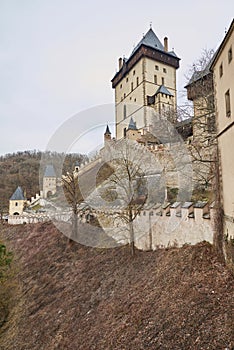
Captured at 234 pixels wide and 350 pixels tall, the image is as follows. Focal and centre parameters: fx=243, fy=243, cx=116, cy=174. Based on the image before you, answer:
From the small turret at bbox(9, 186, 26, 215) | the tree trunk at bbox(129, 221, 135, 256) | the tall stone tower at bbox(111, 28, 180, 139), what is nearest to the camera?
the tree trunk at bbox(129, 221, 135, 256)

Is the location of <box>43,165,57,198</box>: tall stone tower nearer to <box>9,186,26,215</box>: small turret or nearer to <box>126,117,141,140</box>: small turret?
<box>9,186,26,215</box>: small turret

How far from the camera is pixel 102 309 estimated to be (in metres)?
7.67

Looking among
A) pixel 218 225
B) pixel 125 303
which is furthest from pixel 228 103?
pixel 125 303

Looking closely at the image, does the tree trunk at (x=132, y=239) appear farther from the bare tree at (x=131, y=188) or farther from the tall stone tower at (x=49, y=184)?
the tall stone tower at (x=49, y=184)

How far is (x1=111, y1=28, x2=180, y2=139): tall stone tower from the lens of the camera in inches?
1286

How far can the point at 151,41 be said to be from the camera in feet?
116

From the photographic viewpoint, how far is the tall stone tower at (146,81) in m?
32.7

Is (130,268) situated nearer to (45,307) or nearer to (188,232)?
(188,232)

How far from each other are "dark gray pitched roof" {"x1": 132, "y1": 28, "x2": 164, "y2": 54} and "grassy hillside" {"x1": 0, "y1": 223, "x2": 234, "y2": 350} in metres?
31.9

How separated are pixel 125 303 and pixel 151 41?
36836 mm

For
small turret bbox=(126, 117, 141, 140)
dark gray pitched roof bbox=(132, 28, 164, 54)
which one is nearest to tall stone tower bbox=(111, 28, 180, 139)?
dark gray pitched roof bbox=(132, 28, 164, 54)

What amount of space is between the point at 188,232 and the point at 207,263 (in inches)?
57.7

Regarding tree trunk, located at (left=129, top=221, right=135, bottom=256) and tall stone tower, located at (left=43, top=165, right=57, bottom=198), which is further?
tall stone tower, located at (left=43, top=165, right=57, bottom=198)

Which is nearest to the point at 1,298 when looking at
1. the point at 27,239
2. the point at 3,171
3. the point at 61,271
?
the point at 61,271
